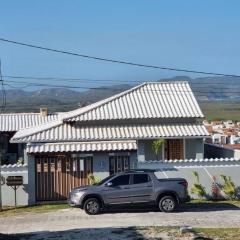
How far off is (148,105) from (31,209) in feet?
41.4

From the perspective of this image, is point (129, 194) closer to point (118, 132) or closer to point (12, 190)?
point (12, 190)

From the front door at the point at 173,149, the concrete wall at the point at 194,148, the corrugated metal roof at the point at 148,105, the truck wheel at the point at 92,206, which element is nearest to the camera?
the truck wheel at the point at 92,206

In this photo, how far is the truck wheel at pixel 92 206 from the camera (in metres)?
24.8

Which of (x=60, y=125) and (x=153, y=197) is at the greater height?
(x=60, y=125)

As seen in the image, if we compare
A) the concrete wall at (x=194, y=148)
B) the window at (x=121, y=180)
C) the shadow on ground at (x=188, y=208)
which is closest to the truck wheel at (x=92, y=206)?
the shadow on ground at (x=188, y=208)

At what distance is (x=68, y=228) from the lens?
2119cm

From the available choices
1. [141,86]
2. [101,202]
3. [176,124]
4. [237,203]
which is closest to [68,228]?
[101,202]

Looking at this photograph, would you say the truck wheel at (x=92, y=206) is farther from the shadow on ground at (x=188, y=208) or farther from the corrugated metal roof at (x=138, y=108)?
the corrugated metal roof at (x=138, y=108)

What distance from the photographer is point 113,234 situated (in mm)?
18938

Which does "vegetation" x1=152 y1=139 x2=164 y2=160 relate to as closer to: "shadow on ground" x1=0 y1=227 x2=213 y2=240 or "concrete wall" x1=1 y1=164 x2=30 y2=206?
"concrete wall" x1=1 y1=164 x2=30 y2=206

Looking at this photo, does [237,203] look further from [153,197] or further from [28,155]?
[28,155]

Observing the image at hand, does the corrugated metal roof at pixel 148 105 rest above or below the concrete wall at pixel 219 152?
above

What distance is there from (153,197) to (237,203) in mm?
4878

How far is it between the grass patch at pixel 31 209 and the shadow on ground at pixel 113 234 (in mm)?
6897
